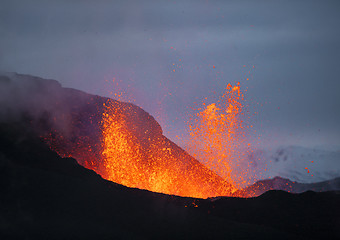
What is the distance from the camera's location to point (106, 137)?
59.6m

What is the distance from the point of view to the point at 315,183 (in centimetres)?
7731

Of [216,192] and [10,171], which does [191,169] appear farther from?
[10,171]

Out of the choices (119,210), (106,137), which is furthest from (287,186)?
(119,210)

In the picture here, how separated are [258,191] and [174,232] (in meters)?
50.5

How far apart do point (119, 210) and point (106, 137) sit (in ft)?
109

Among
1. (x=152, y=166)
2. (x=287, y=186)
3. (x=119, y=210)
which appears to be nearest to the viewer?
(x=119, y=210)

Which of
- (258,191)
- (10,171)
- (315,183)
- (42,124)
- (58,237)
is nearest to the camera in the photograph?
(58,237)

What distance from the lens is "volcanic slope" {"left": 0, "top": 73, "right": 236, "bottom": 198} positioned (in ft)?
165

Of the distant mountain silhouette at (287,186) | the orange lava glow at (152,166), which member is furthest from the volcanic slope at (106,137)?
the distant mountain silhouette at (287,186)

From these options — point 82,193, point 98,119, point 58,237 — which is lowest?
point 58,237

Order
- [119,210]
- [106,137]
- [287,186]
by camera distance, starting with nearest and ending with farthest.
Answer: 1. [119,210]
2. [106,137]
3. [287,186]

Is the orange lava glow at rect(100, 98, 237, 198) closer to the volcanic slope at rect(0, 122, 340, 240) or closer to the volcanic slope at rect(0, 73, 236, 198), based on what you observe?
the volcanic slope at rect(0, 73, 236, 198)

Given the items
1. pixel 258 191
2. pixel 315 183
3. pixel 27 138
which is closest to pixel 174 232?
pixel 27 138

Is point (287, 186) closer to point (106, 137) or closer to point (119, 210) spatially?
point (106, 137)
